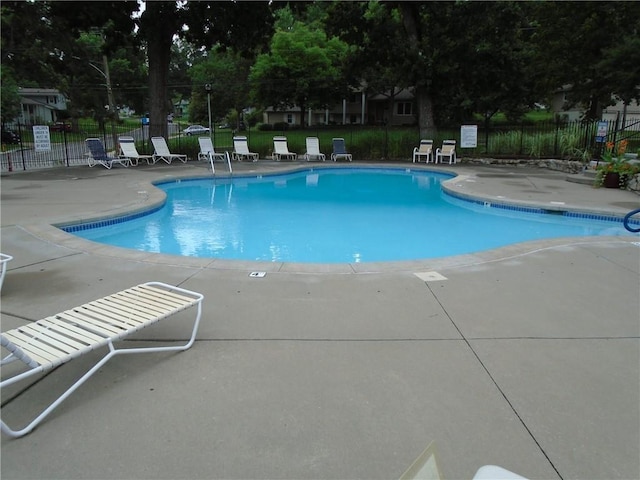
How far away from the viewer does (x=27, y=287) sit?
13.6ft

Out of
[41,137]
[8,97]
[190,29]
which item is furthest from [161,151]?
[8,97]

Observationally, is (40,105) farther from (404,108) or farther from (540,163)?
(540,163)

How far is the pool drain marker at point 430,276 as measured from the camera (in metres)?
4.46

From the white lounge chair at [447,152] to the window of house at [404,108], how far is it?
28960 millimetres

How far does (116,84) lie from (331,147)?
33.3 m

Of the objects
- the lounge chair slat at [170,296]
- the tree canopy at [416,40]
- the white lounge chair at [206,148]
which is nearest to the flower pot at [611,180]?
the tree canopy at [416,40]

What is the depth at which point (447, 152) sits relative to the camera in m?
17.8

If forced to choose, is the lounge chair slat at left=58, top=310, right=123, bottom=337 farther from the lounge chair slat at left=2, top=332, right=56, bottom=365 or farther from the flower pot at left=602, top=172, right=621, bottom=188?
the flower pot at left=602, top=172, right=621, bottom=188

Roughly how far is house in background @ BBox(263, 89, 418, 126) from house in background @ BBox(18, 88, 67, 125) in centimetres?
2353

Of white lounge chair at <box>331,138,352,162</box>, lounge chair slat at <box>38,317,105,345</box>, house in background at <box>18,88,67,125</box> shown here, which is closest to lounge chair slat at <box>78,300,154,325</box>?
lounge chair slat at <box>38,317,105,345</box>

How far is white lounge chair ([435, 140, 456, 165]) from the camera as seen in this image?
1768 centimetres

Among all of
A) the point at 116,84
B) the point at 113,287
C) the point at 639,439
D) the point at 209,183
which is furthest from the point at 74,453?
the point at 116,84

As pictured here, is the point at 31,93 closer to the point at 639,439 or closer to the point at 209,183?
the point at 209,183

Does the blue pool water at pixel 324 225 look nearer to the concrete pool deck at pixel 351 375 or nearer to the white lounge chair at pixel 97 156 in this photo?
the concrete pool deck at pixel 351 375
